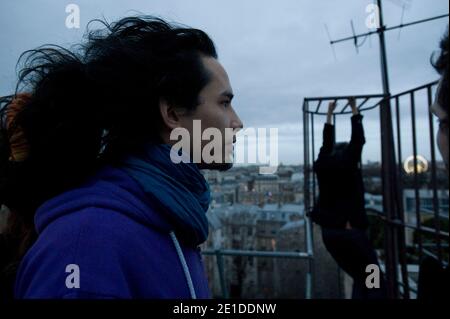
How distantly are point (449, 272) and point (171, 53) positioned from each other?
113 centimetres

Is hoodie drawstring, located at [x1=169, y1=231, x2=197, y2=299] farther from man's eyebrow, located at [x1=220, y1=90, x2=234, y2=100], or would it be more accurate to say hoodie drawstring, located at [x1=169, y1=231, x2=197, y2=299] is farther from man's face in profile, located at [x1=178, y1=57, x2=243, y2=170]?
man's eyebrow, located at [x1=220, y1=90, x2=234, y2=100]

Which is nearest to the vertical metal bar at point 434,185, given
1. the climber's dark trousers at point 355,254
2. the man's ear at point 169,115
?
the climber's dark trousers at point 355,254

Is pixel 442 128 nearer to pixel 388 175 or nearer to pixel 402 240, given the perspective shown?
pixel 388 175

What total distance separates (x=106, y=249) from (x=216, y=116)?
1.71 feet

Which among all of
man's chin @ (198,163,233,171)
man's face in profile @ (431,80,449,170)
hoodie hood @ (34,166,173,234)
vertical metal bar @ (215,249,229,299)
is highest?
man's face in profile @ (431,80,449,170)

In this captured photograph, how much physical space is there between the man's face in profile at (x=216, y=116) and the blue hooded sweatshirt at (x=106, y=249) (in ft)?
0.90

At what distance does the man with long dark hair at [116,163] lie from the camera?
603 millimetres

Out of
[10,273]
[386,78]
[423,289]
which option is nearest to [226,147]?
[10,273]

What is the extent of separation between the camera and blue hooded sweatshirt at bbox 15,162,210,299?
0.57 metres

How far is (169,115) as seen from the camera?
35.8 inches

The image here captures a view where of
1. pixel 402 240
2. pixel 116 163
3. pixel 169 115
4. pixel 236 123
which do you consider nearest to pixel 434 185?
pixel 402 240

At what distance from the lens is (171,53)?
3.09 feet

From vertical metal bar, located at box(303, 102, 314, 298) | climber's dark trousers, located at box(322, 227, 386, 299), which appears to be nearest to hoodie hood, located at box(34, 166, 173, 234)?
climber's dark trousers, located at box(322, 227, 386, 299)

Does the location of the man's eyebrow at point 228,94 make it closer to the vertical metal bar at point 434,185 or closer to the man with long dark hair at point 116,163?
the man with long dark hair at point 116,163
